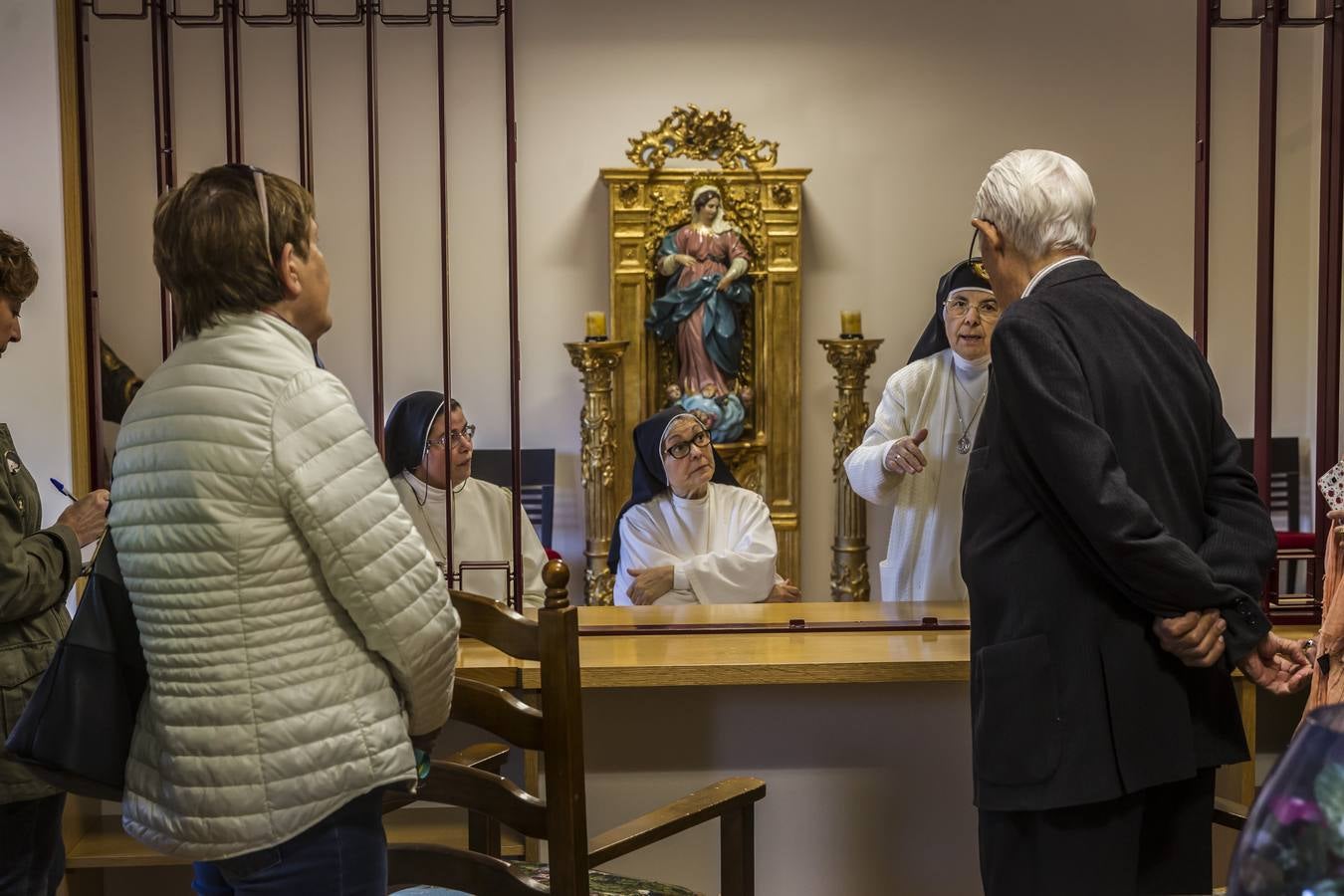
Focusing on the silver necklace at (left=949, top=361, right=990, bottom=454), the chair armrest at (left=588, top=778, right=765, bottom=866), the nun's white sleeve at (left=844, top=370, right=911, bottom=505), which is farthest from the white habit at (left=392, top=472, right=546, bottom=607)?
the chair armrest at (left=588, top=778, right=765, bottom=866)

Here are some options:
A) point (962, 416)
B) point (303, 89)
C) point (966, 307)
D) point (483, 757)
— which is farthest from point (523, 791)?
point (966, 307)

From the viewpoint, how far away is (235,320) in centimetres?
167

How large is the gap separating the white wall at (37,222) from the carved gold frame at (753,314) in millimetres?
4145

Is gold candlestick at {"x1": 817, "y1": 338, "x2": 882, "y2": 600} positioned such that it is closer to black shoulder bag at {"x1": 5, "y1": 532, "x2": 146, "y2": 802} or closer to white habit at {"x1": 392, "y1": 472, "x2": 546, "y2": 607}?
white habit at {"x1": 392, "y1": 472, "x2": 546, "y2": 607}

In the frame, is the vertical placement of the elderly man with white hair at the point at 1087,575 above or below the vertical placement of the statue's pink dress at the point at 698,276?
below

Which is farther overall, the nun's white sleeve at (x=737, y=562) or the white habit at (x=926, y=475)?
the nun's white sleeve at (x=737, y=562)

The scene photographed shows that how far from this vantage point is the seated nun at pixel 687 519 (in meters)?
4.70

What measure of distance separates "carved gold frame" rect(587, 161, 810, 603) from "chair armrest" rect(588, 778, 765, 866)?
490 centimetres

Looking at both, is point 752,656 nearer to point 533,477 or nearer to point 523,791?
point 523,791

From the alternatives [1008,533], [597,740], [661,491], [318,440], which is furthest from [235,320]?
[661,491]

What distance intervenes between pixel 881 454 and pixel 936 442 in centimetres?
36

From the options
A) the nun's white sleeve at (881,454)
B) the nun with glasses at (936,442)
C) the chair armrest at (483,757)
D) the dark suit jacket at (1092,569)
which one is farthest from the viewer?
the nun with glasses at (936,442)

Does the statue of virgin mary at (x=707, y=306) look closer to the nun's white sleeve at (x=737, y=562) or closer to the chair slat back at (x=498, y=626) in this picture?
the nun's white sleeve at (x=737, y=562)

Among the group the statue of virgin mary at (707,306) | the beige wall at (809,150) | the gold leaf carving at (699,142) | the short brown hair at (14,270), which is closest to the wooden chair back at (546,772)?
the short brown hair at (14,270)
